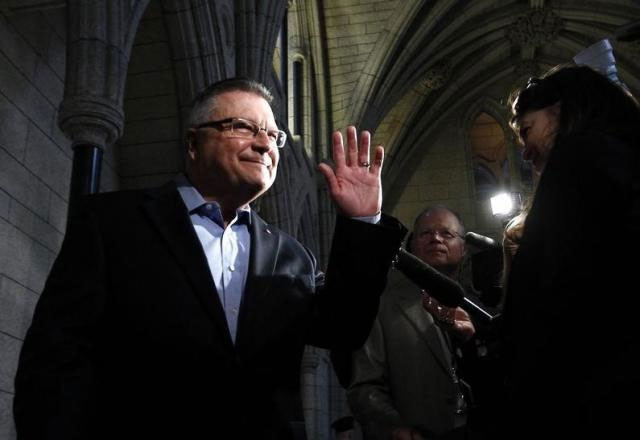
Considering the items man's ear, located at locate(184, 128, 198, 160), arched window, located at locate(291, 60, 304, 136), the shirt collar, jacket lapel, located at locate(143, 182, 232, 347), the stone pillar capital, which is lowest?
jacket lapel, located at locate(143, 182, 232, 347)

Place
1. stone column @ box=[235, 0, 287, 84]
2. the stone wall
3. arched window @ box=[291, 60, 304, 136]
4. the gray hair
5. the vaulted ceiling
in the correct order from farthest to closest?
the vaulted ceiling < arched window @ box=[291, 60, 304, 136] < stone column @ box=[235, 0, 287, 84] < the stone wall < the gray hair

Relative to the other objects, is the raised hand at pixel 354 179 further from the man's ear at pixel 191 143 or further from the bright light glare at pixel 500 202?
the bright light glare at pixel 500 202

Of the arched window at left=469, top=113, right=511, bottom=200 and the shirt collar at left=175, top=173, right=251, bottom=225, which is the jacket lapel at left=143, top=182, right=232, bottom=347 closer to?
the shirt collar at left=175, top=173, right=251, bottom=225

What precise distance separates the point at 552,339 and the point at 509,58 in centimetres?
1610

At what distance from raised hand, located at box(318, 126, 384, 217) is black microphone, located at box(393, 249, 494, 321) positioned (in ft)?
0.44

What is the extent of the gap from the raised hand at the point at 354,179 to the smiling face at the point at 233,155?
0.18 metres

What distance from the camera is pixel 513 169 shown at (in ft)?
51.0

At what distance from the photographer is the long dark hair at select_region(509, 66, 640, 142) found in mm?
1311

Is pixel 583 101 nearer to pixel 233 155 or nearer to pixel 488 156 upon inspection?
pixel 233 155

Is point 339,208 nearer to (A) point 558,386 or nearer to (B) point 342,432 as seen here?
(A) point 558,386

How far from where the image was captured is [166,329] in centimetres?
138

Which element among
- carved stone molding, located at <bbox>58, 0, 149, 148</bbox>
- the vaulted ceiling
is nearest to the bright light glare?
the vaulted ceiling

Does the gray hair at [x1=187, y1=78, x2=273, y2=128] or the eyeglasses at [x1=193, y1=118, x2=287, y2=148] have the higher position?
the gray hair at [x1=187, y1=78, x2=273, y2=128]

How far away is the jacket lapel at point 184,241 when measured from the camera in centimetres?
Answer: 141
